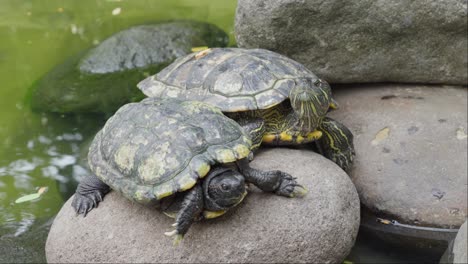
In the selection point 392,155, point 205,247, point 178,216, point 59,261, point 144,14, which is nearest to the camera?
point 178,216

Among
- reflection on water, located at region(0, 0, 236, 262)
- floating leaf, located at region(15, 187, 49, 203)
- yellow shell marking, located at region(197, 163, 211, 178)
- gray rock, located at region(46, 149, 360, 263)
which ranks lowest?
floating leaf, located at region(15, 187, 49, 203)

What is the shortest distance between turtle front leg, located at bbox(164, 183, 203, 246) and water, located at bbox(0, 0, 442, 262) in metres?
1.32

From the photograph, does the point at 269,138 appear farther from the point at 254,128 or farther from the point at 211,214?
the point at 211,214

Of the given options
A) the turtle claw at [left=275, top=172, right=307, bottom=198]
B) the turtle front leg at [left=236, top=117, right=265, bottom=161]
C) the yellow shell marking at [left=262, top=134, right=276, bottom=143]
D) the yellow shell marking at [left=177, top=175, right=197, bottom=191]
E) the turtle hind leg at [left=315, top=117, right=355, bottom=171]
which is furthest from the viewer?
the turtle hind leg at [left=315, top=117, right=355, bottom=171]

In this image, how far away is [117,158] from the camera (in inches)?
127

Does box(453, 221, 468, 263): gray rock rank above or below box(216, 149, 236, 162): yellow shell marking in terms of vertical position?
below

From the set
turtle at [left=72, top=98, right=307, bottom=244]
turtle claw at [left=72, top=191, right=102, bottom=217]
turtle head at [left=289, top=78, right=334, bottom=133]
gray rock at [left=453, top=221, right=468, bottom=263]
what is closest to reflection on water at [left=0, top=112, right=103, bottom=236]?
turtle claw at [left=72, top=191, right=102, bottom=217]

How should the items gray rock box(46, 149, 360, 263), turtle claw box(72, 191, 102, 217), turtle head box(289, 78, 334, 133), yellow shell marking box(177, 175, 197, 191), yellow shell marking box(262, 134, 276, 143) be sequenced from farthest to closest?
yellow shell marking box(262, 134, 276, 143)
turtle head box(289, 78, 334, 133)
turtle claw box(72, 191, 102, 217)
gray rock box(46, 149, 360, 263)
yellow shell marking box(177, 175, 197, 191)

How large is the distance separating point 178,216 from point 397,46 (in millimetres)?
2588

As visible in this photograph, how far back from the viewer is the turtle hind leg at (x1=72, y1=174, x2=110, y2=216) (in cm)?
347

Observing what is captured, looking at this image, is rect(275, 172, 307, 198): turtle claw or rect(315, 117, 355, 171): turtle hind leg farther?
rect(315, 117, 355, 171): turtle hind leg

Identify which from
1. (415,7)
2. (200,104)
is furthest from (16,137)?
(415,7)

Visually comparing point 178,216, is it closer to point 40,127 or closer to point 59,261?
point 59,261

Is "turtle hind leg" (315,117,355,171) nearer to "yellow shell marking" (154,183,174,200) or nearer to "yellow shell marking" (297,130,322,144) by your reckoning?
"yellow shell marking" (297,130,322,144)
